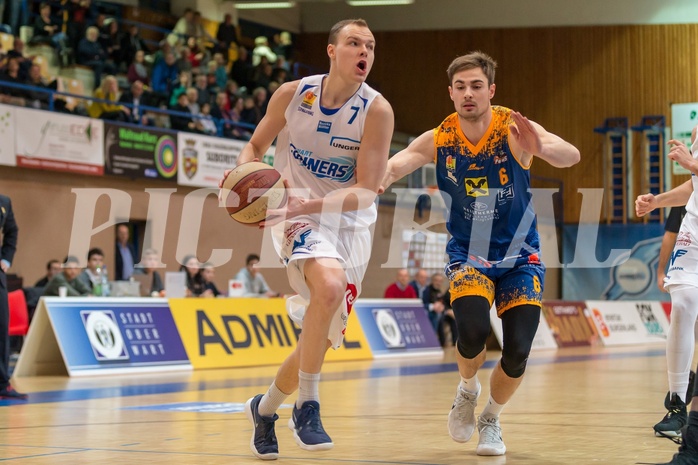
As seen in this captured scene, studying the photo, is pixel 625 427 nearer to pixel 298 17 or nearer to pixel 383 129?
pixel 383 129

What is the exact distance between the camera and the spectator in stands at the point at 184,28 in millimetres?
25484

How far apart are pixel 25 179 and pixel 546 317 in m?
11.9

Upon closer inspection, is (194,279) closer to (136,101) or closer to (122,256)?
(122,256)

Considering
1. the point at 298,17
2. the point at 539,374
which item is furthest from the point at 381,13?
the point at 539,374

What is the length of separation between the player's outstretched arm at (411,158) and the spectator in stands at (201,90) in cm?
1752

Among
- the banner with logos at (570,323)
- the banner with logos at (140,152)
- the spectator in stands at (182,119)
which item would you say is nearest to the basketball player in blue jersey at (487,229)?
the banner with logos at (140,152)

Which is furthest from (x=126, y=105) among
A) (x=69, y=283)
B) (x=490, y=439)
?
(x=490, y=439)

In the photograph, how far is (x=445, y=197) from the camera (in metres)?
6.41

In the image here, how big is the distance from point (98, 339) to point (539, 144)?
8.93 meters

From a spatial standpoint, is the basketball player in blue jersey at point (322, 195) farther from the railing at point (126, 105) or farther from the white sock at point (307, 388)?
the railing at point (126, 105)

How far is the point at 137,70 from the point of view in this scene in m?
22.3

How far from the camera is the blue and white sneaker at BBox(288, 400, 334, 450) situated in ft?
16.5

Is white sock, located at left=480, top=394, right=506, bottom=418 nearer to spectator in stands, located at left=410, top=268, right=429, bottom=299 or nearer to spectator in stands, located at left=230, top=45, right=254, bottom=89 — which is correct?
spectator in stands, located at left=410, top=268, right=429, bottom=299

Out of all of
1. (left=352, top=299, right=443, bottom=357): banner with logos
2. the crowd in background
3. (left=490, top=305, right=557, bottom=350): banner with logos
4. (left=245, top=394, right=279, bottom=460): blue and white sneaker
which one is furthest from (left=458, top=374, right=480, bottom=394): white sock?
(left=490, top=305, right=557, bottom=350): banner with logos
